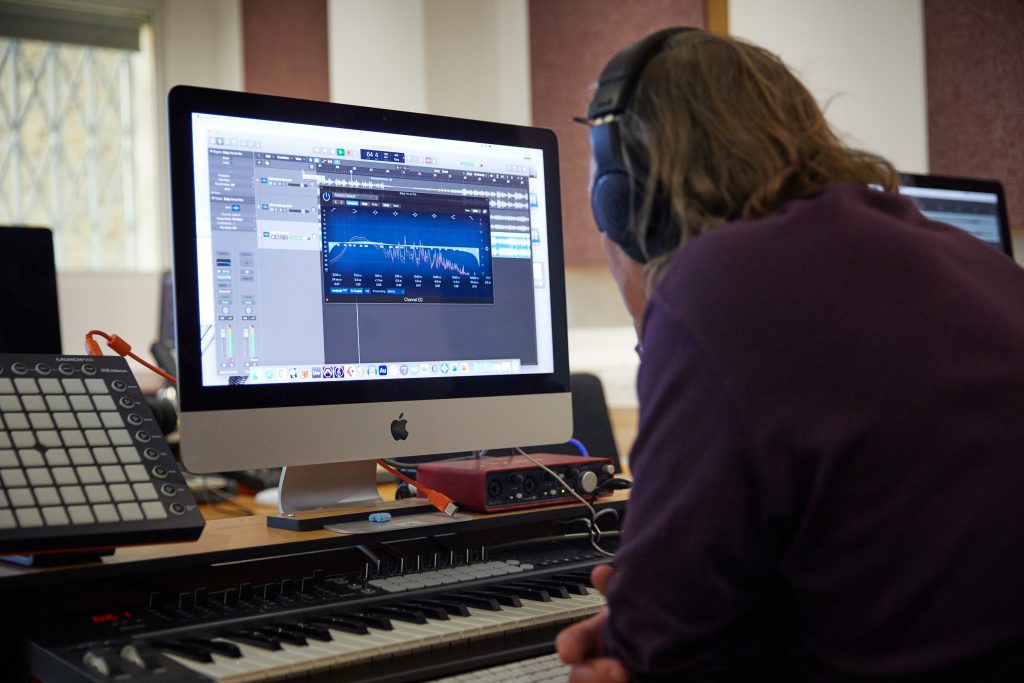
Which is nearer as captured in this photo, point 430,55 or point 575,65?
point 575,65

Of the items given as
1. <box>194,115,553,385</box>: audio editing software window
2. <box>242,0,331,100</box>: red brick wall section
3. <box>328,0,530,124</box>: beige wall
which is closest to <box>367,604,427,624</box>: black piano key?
<box>194,115,553,385</box>: audio editing software window

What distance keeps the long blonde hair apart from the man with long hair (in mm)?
71

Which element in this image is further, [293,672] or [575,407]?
[575,407]

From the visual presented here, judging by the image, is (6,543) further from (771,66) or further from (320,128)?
(771,66)

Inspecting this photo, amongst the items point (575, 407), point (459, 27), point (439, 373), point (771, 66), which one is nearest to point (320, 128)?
point (439, 373)

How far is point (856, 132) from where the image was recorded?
2.76m

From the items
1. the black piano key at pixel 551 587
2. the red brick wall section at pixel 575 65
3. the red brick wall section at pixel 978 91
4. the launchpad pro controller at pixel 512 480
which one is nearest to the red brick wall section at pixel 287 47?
the red brick wall section at pixel 575 65

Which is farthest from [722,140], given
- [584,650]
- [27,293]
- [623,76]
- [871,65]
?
[871,65]

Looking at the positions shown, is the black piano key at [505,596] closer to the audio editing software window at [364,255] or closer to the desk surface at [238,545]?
the desk surface at [238,545]

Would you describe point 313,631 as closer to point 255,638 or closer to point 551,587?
point 255,638

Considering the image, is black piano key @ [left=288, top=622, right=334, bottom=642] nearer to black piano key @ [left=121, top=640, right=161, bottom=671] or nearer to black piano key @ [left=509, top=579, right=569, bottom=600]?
black piano key @ [left=121, top=640, right=161, bottom=671]

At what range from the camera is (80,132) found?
4.74 meters

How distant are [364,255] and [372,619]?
19.3 inches

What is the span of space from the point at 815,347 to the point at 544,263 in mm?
789
